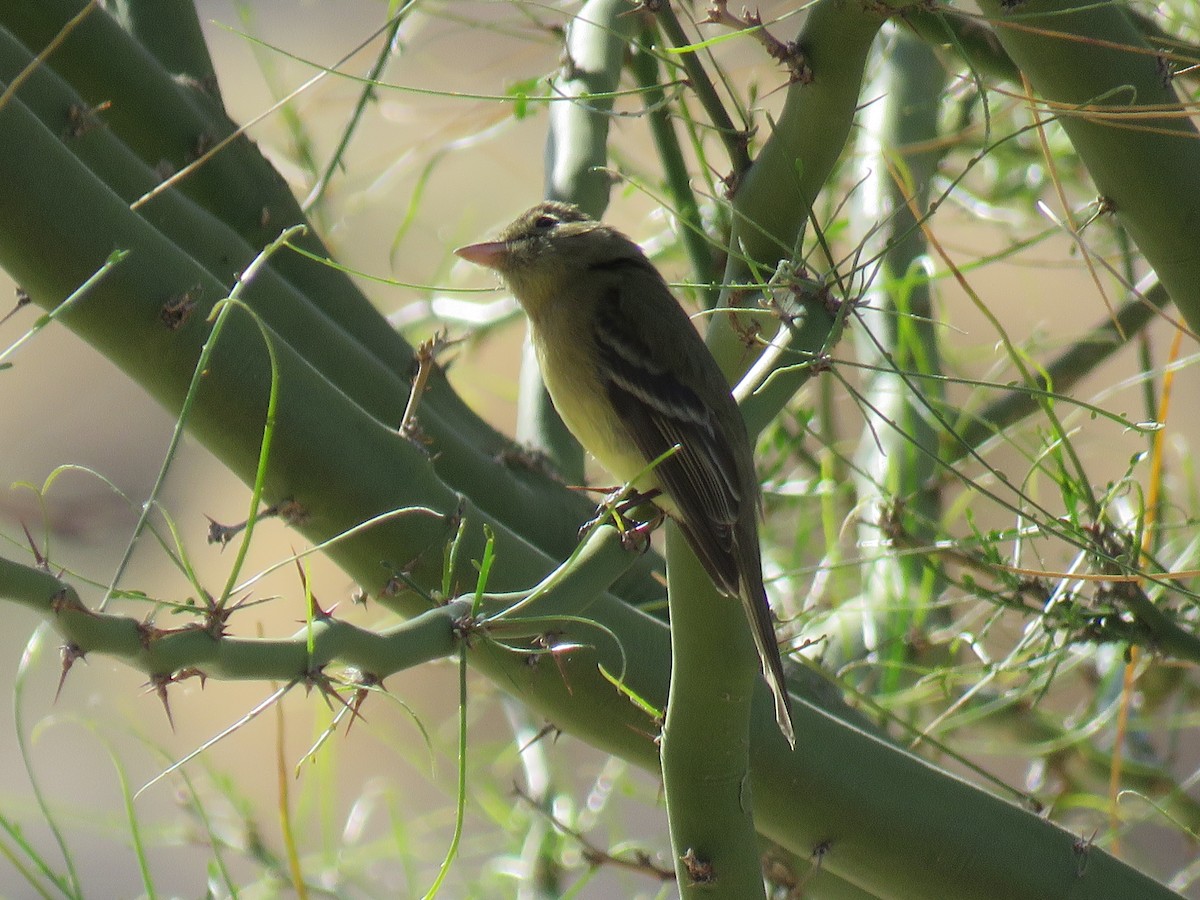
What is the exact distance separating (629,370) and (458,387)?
2.82 metres

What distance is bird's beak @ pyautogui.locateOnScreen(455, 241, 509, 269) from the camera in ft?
10.6

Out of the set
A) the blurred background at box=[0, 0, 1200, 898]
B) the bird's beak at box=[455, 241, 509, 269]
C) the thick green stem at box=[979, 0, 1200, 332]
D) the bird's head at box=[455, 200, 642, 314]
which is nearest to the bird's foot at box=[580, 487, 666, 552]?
the bird's head at box=[455, 200, 642, 314]

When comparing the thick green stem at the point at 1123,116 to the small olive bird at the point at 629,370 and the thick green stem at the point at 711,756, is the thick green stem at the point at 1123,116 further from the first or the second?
the thick green stem at the point at 711,756

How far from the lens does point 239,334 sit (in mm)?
1885

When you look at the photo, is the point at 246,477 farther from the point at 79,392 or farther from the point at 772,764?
the point at 79,392

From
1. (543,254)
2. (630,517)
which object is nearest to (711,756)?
(630,517)

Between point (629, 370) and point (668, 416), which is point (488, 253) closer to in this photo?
point (629, 370)

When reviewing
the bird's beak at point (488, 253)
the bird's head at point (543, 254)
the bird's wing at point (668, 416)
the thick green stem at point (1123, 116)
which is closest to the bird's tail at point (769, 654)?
the bird's wing at point (668, 416)

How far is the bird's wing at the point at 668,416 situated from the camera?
2.46 meters

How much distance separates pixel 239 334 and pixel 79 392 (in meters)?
A: 4.25

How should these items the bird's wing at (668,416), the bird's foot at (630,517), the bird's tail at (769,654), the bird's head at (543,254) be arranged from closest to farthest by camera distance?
the bird's foot at (630,517) < the bird's tail at (769,654) < the bird's wing at (668,416) < the bird's head at (543,254)

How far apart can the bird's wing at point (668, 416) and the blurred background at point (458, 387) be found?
2.39ft

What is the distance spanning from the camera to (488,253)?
3250 mm

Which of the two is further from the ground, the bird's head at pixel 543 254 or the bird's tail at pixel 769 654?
the bird's head at pixel 543 254
